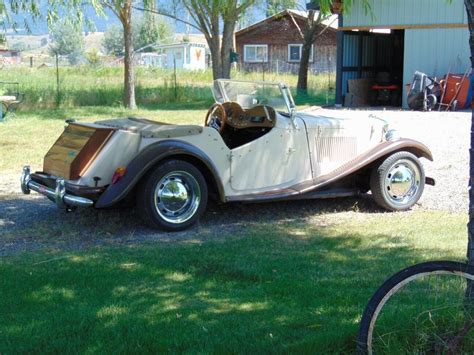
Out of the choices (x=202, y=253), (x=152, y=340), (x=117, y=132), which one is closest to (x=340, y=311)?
(x=152, y=340)

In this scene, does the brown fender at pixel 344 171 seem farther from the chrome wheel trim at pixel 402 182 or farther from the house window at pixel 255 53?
the house window at pixel 255 53

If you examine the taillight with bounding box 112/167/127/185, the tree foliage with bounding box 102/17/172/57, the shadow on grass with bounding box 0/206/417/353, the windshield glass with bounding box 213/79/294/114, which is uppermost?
the tree foliage with bounding box 102/17/172/57

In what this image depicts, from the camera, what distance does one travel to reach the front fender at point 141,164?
283 inches

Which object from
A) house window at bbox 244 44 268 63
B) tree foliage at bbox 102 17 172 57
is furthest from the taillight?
tree foliage at bbox 102 17 172 57

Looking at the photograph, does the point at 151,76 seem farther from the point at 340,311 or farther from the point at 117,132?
the point at 340,311

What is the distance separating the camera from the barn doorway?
82.7 ft

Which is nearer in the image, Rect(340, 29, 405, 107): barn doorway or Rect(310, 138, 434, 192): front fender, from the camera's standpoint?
Rect(310, 138, 434, 192): front fender

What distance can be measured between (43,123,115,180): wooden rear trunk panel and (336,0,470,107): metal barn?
1575 centimetres

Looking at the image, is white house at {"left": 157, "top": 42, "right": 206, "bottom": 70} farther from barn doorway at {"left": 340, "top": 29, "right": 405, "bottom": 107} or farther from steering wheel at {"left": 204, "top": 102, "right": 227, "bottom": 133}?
steering wheel at {"left": 204, "top": 102, "right": 227, "bottom": 133}

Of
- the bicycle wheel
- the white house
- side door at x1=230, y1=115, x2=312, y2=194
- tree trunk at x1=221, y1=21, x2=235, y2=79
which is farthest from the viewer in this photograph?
the white house

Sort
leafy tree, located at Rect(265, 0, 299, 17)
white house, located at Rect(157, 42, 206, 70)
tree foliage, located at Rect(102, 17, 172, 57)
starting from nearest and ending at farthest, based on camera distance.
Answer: leafy tree, located at Rect(265, 0, 299, 17) → white house, located at Rect(157, 42, 206, 70) → tree foliage, located at Rect(102, 17, 172, 57)

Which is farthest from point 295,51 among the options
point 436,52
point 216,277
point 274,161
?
point 216,277

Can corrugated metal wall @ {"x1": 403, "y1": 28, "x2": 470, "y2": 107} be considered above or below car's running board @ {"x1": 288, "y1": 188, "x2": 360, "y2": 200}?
above

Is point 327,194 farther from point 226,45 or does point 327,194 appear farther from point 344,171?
point 226,45
